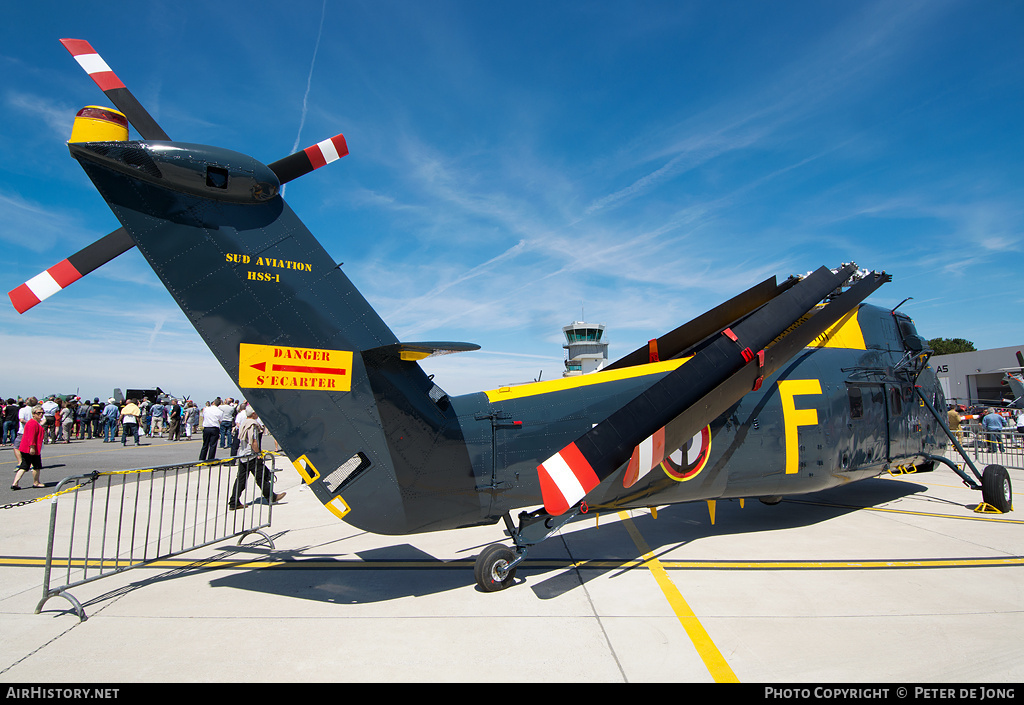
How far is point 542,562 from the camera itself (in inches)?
262

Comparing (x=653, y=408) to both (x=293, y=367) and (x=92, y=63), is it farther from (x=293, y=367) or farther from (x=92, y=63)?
(x=92, y=63)

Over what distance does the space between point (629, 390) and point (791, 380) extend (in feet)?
9.63

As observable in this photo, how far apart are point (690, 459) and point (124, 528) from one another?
9.23 m

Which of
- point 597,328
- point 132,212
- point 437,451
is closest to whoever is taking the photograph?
point 132,212

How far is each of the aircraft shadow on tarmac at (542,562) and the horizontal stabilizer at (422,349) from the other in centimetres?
266

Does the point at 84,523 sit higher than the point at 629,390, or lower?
lower

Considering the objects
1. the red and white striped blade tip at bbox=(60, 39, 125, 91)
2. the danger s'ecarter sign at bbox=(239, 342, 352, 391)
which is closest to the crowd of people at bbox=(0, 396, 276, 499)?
the danger s'ecarter sign at bbox=(239, 342, 352, 391)

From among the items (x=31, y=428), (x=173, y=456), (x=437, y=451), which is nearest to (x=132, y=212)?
(x=437, y=451)

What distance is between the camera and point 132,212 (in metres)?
4.13

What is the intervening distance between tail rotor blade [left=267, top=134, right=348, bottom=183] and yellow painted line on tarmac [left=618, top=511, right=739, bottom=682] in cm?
527

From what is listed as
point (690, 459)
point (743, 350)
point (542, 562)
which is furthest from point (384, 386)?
point (690, 459)

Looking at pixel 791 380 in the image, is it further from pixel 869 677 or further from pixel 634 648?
pixel 634 648

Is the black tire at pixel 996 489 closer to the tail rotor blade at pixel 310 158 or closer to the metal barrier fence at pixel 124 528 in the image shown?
the tail rotor blade at pixel 310 158

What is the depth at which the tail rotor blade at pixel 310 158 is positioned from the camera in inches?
181
